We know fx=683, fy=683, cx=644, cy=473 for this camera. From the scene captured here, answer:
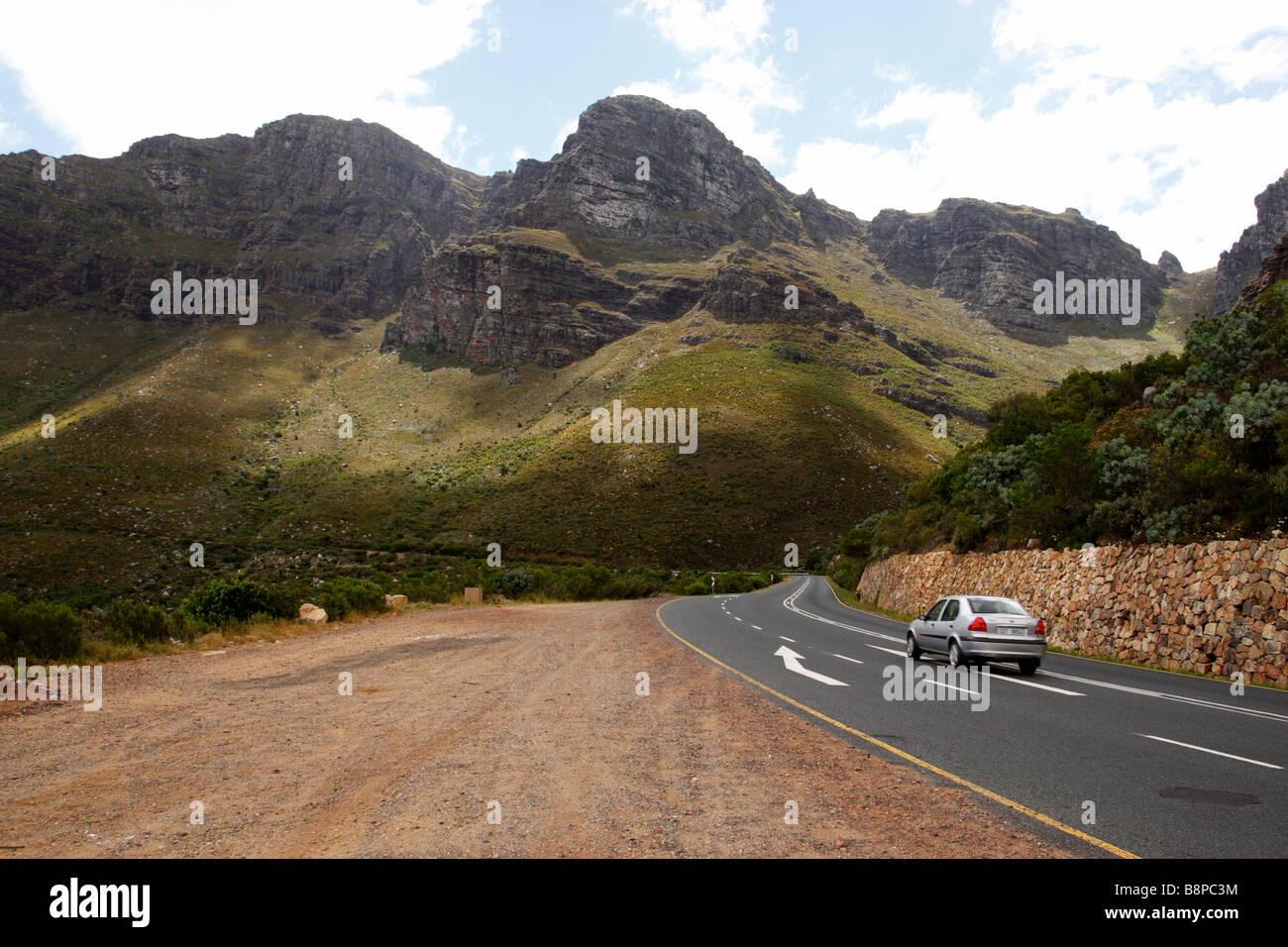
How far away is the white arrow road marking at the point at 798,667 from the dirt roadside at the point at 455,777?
5.26ft

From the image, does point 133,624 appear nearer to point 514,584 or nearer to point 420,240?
point 514,584

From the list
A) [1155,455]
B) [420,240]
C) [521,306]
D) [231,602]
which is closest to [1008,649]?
[1155,455]

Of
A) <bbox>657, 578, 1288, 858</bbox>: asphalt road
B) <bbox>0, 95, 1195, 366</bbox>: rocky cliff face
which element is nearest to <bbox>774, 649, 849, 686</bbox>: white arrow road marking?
<bbox>657, 578, 1288, 858</bbox>: asphalt road

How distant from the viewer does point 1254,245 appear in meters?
156

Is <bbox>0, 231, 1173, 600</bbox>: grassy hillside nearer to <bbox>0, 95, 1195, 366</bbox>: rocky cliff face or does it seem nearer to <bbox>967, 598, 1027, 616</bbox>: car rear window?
<bbox>0, 95, 1195, 366</bbox>: rocky cliff face

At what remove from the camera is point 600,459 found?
72000 mm

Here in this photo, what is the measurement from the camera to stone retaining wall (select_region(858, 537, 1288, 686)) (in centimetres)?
1193

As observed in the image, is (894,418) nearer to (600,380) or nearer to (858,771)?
(600,380)

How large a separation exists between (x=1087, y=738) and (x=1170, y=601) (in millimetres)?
9175

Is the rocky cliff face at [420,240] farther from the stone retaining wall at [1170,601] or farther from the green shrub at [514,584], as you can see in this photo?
the stone retaining wall at [1170,601]

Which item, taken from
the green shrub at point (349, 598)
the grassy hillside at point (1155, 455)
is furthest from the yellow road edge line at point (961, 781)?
the green shrub at point (349, 598)

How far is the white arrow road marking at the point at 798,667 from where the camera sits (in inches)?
Answer: 448

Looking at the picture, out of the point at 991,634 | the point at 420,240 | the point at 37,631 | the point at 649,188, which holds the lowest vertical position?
the point at 991,634

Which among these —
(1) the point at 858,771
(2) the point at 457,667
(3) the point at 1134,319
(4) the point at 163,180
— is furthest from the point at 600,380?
(3) the point at 1134,319
